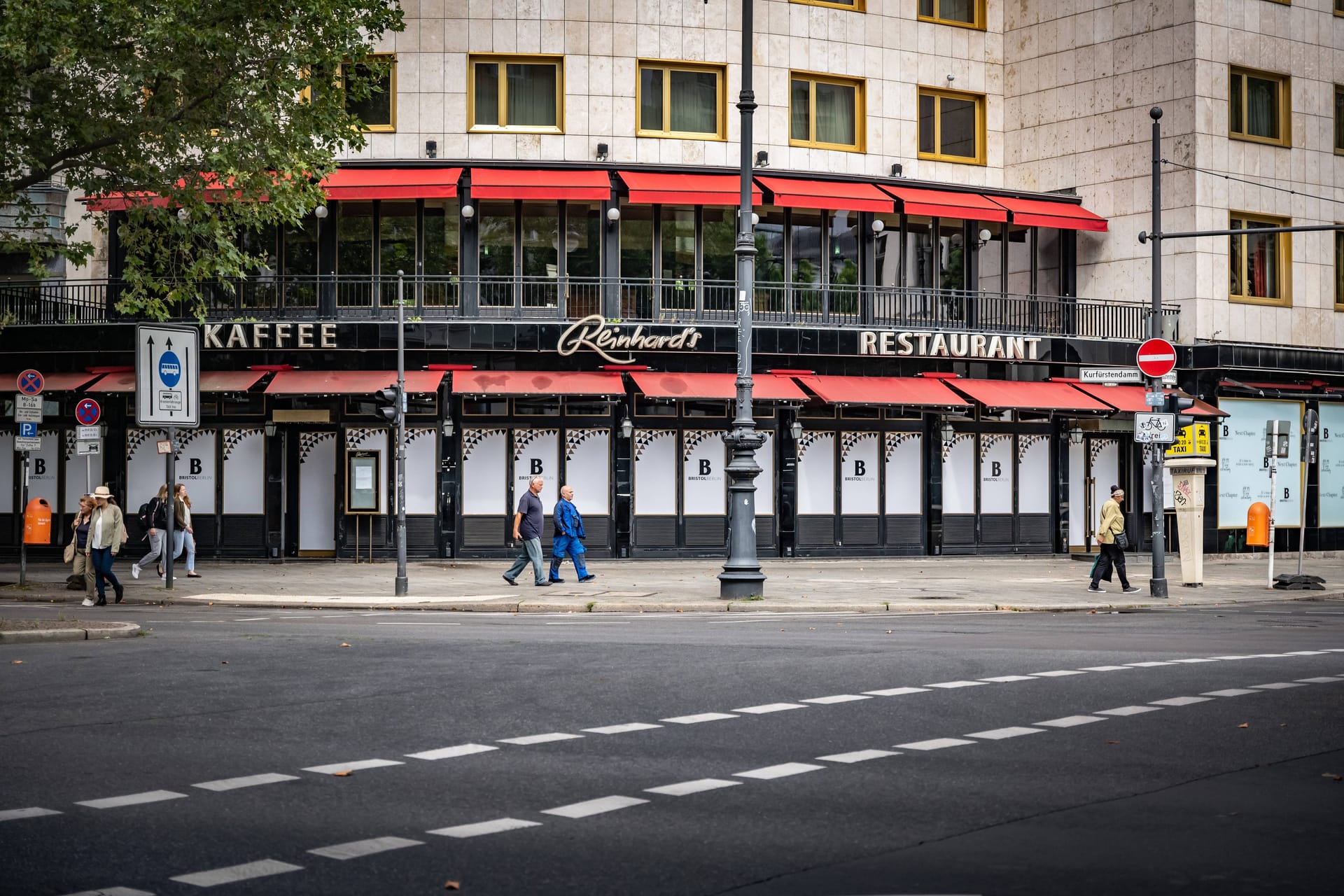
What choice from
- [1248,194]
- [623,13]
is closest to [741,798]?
[623,13]

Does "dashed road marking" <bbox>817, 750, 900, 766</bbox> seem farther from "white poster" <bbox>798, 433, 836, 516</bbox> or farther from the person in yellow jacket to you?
"white poster" <bbox>798, 433, 836, 516</bbox>

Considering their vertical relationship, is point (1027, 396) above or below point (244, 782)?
above

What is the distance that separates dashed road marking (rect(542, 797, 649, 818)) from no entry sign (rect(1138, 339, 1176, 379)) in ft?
59.6

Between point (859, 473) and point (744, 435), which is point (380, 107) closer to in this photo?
point (859, 473)

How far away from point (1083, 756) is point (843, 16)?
28.8 metres

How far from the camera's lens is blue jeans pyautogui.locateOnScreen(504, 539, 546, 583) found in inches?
968

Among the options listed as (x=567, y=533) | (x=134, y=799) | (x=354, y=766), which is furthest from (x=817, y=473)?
(x=134, y=799)

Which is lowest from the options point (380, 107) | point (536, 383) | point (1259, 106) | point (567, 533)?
point (567, 533)

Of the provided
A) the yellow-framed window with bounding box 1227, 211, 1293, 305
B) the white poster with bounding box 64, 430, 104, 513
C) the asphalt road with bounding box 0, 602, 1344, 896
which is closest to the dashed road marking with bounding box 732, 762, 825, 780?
the asphalt road with bounding box 0, 602, 1344, 896

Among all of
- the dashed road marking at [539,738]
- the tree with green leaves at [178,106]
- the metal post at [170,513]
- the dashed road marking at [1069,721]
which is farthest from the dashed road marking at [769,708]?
the metal post at [170,513]

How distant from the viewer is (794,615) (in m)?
20.4

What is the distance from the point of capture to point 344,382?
1231 inches

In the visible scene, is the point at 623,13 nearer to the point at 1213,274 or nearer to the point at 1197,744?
the point at 1213,274

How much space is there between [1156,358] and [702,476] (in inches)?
455
